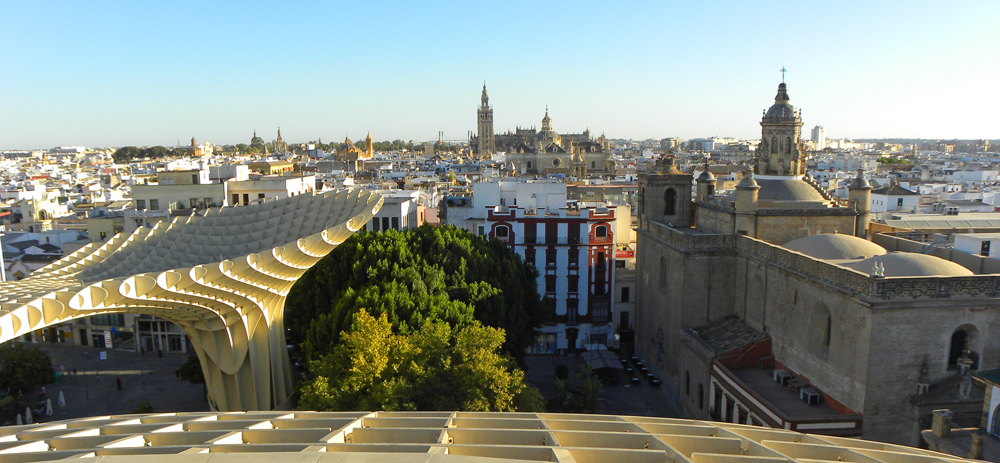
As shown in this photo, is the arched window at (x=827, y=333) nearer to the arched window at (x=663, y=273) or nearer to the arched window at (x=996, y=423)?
the arched window at (x=996, y=423)

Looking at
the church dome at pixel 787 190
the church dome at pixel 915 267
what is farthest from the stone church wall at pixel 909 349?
the church dome at pixel 787 190

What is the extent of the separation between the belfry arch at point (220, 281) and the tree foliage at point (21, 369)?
11126 mm

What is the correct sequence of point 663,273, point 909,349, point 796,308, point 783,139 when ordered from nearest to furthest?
point 909,349 → point 796,308 → point 783,139 → point 663,273

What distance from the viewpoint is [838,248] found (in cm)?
2706

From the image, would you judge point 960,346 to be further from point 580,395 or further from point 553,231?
point 553,231

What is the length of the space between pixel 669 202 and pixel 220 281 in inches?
1027

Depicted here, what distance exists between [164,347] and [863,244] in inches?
1679

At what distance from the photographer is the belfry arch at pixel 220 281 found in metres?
18.4

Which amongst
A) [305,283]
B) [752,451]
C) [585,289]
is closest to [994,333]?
[752,451]

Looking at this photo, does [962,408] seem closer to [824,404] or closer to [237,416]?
A: [824,404]

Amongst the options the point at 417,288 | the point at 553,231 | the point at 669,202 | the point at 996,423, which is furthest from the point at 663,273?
the point at 996,423

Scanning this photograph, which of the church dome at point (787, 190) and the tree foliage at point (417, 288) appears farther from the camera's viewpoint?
the church dome at point (787, 190)

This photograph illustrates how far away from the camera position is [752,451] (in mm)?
11391

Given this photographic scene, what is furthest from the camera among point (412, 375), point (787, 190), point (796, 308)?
point (787, 190)
